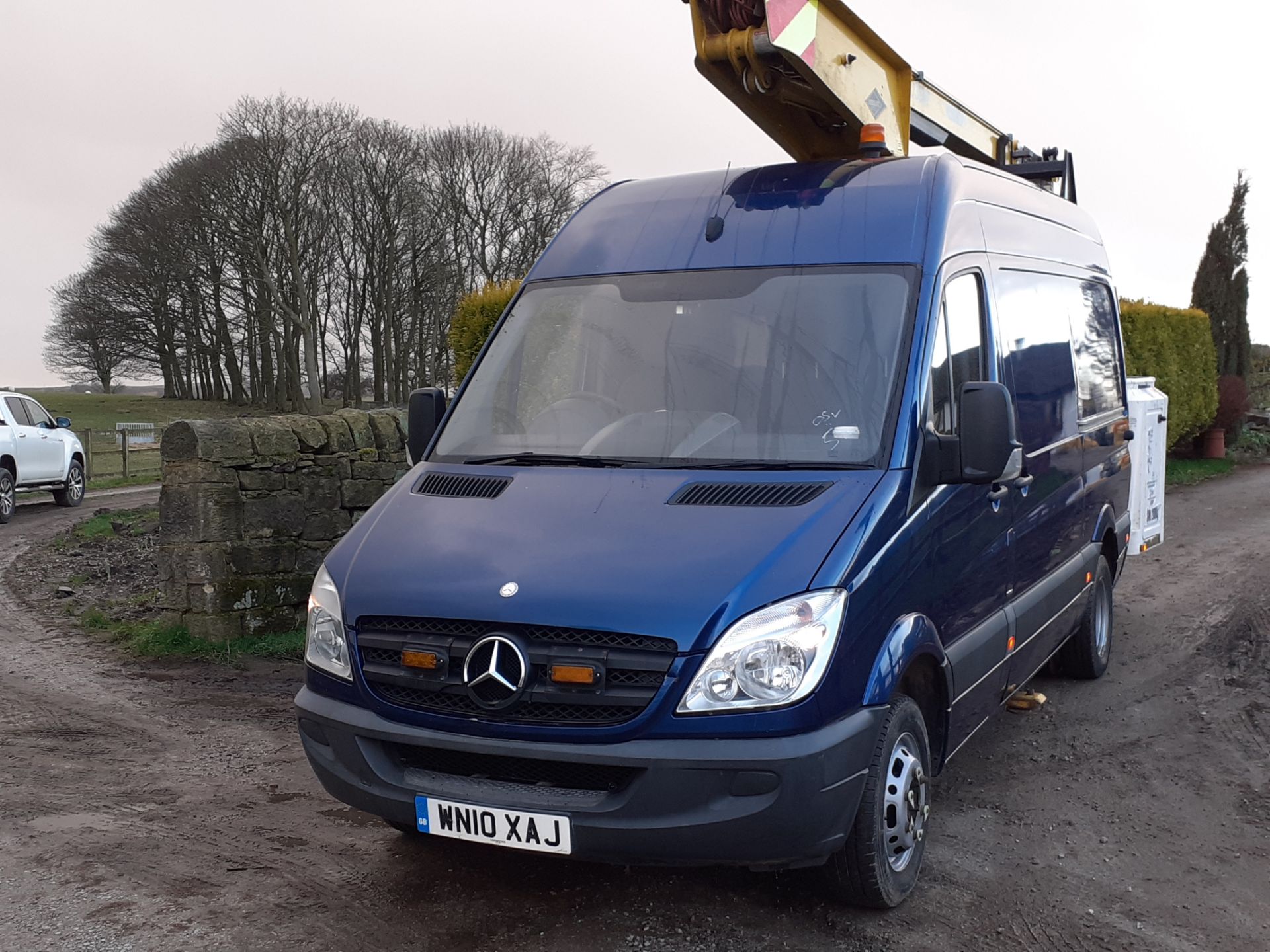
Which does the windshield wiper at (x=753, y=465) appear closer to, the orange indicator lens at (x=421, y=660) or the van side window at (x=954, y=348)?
the van side window at (x=954, y=348)

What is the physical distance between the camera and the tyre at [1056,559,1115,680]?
22.7 feet

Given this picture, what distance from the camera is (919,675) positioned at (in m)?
4.20

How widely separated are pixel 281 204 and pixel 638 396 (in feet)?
130

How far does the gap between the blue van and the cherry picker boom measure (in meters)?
1.14

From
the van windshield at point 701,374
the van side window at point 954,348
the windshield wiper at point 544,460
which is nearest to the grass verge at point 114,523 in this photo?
the van windshield at point 701,374

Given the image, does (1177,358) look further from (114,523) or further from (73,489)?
(73,489)

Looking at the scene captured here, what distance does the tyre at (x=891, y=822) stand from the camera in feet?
12.3

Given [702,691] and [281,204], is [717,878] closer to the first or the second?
[702,691]

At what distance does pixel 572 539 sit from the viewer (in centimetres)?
379

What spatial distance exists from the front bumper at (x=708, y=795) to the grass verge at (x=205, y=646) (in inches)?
186

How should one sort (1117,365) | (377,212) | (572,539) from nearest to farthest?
1. (572,539)
2. (1117,365)
3. (377,212)

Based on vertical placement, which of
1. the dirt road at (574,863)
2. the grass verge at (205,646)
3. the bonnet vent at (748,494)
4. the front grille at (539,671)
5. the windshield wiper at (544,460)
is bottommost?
the dirt road at (574,863)

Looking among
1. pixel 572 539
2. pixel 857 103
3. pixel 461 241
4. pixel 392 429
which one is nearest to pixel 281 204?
pixel 461 241

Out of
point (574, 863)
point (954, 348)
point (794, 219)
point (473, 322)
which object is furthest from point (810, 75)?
point (473, 322)
